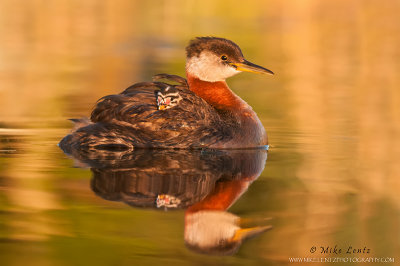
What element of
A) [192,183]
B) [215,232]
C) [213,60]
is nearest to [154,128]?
[213,60]

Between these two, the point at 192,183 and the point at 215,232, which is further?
the point at 192,183

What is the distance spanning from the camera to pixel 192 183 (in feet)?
24.9

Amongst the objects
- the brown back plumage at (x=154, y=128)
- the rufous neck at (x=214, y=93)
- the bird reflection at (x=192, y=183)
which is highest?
the rufous neck at (x=214, y=93)

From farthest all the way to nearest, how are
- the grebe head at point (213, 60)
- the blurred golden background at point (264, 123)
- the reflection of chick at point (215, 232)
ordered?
the grebe head at point (213, 60) → the blurred golden background at point (264, 123) → the reflection of chick at point (215, 232)

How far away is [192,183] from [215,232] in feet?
4.95

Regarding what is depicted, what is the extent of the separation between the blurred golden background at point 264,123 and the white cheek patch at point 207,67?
3.91 feet

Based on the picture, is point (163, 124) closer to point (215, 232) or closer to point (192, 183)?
point (192, 183)

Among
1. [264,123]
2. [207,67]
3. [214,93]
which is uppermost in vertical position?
[207,67]

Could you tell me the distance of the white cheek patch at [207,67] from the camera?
989cm

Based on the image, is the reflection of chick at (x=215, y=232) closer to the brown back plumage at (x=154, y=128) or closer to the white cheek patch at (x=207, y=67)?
the brown back plumage at (x=154, y=128)

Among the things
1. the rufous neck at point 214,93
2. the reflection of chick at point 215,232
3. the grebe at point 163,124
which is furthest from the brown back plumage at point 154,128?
the reflection of chick at point 215,232

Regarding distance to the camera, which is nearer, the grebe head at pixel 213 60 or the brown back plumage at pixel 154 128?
the brown back plumage at pixel 154 128

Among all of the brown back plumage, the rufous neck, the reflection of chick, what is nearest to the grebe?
the brown back plumage

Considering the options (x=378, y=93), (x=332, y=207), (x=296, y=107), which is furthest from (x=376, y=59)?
(x=332, y=207)
